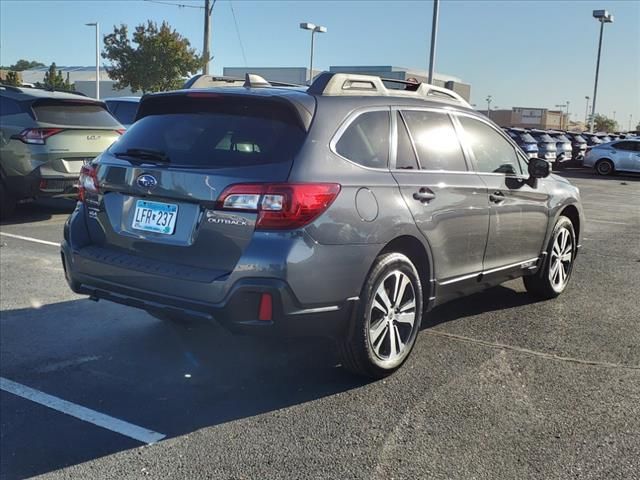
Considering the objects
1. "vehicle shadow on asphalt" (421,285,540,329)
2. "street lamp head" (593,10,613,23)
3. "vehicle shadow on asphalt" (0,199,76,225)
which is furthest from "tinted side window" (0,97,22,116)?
"street lamp head" (593,10,613,23)

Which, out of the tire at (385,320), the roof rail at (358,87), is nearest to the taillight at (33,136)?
the roof rail at (358,87)

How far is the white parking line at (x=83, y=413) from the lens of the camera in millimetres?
3412

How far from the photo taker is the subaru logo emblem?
3.76m

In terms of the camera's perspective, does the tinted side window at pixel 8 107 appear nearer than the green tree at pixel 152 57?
Yes

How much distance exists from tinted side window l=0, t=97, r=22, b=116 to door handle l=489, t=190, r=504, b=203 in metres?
6.95

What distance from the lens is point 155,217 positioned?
3768mm

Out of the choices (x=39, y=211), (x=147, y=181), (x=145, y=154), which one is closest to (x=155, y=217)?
(x=147, y=181)

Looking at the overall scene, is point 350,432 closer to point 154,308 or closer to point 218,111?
point 154,308

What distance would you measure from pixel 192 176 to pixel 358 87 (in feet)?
4.19

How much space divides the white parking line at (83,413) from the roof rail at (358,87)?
209cm

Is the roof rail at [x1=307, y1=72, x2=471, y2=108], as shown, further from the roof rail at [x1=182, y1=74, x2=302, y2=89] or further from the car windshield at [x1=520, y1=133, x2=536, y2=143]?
the car windshield at [x1=520, y1=133, x2=536, y2=143]

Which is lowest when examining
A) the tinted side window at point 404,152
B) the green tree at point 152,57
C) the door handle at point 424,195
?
the door handle at point 424,195

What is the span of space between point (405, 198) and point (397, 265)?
406 millimetres

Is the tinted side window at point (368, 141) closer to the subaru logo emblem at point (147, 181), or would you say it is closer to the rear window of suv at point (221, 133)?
the rear window of suv at point (221, 133)
